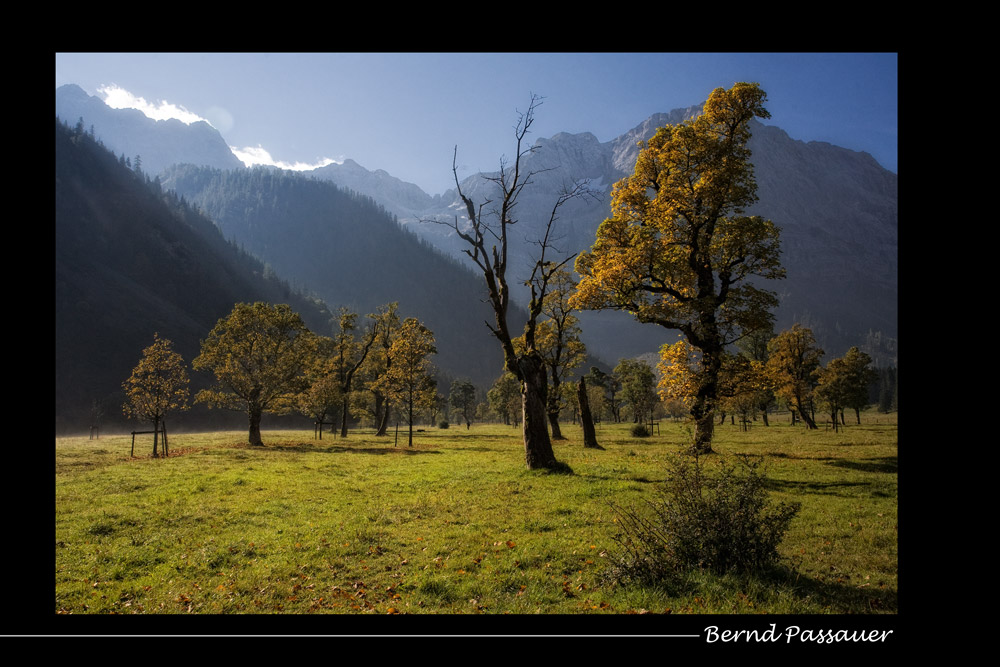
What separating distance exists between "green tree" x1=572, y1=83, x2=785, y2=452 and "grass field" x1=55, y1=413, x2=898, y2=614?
633 cm

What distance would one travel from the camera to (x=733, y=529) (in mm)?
6699

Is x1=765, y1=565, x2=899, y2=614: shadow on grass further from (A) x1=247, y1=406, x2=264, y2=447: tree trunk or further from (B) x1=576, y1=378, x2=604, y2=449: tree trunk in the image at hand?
(A) x1=247, y1=406, x2=264, y2=447: tree trunk

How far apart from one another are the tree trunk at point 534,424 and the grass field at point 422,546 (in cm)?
104

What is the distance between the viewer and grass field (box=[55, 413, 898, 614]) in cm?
625

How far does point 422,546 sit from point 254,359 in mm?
33404

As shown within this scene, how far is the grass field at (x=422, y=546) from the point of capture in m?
6.25

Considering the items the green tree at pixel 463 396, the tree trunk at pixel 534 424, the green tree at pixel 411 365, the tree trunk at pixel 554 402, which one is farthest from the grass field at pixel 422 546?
the green tree at pixel 463 396

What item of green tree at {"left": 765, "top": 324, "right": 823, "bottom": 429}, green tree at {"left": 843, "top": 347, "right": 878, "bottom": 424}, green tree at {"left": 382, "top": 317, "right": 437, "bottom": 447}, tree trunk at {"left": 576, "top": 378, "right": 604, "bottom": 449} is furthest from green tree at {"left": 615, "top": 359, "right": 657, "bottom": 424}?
tree trunk at {"left": 576, "top": 378, "right": 604, "bottom": 449}

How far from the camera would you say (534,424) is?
17.8 m

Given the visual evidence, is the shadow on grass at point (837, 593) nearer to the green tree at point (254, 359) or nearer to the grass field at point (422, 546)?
the grass field at point (422, 546)

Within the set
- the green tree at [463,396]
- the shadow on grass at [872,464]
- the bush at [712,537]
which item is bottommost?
the green tree at [463,396]
